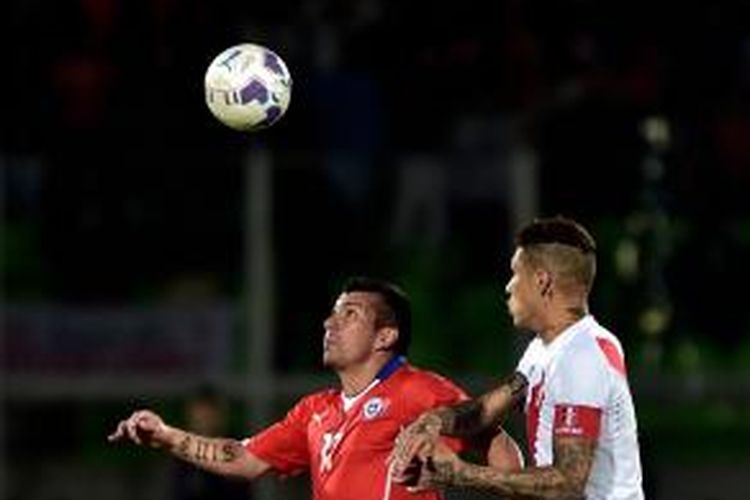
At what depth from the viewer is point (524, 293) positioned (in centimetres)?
660

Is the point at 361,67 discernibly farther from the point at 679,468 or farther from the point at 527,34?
the point at 679,468

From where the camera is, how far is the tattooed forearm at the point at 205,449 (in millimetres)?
7620

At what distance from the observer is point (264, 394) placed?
12.1 m

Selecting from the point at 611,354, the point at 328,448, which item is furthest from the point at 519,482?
the point at 328,448

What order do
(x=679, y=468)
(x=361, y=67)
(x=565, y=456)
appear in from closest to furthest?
(x=565, y=456) → (x=679, y=468) → (x=361, y=67)

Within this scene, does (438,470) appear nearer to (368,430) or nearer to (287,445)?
(368,430)

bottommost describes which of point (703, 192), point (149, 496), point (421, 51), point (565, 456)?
point (149, 496)

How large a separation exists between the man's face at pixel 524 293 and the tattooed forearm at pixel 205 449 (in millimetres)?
1502

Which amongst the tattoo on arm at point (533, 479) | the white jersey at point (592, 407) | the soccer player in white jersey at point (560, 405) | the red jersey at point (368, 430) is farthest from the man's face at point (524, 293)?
the red jersey at point (368, 430)

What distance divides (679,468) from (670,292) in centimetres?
100

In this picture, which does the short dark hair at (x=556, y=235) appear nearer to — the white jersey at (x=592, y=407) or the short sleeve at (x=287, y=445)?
the white jersey at (x=592, y=407)

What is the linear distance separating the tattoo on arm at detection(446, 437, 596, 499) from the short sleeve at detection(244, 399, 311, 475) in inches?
62.9

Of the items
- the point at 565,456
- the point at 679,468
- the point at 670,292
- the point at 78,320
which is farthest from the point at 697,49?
the point at 565,456

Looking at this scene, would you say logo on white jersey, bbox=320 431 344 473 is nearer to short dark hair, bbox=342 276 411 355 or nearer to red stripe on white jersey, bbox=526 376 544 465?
short dark hair, bbox=342 276 411 355
